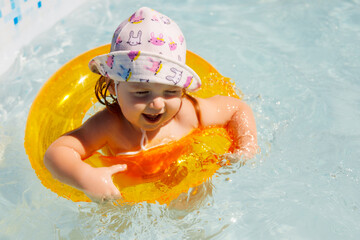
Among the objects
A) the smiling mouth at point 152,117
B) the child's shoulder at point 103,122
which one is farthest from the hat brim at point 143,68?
the child's shoulder at point 103,122

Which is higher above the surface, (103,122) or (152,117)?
(152,117)

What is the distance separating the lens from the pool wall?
12.0 feet

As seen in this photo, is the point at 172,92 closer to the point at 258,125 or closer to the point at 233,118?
the point at 233,118

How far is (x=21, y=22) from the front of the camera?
382 cm

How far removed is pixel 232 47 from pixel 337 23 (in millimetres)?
1072

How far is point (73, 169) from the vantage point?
2115 millimetres

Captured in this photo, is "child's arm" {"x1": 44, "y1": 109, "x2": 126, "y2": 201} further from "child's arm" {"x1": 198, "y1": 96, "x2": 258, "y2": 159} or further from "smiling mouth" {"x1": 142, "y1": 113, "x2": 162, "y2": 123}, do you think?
"child's arm" {"x1": 198, "y1": 96, "x2": 258, "y2": 159}

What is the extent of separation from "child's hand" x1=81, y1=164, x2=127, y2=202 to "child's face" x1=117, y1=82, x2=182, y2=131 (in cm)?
33

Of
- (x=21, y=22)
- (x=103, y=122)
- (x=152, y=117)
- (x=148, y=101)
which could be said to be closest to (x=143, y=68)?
(x=148, y=101)

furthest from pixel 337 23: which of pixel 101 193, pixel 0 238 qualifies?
pixel 0 238

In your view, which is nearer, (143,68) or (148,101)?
(143,68)

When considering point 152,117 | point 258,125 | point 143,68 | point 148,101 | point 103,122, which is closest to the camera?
point 143,68

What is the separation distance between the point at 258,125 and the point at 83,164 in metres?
1.50

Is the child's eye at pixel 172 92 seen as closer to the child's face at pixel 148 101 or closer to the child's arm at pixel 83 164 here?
the child's face at pixel 148 101
